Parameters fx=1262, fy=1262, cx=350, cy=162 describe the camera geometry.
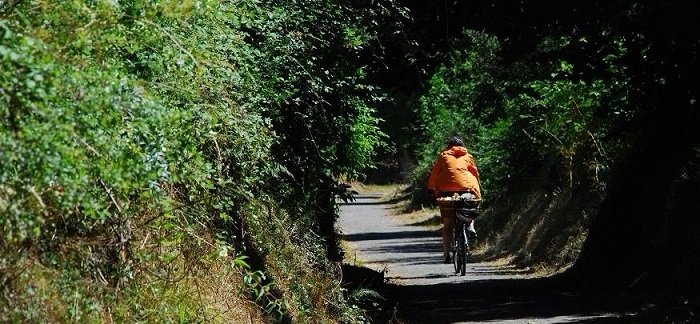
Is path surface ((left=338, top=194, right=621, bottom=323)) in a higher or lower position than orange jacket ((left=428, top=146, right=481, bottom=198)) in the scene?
lower

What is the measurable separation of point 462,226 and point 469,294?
1.52m

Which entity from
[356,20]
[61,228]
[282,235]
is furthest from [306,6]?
[61,228]

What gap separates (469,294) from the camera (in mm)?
16984

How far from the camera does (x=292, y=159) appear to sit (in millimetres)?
12820

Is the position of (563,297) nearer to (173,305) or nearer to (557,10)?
(557,10)

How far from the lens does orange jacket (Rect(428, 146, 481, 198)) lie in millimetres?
17875

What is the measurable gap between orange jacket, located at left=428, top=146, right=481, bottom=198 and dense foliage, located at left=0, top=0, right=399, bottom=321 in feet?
18.4

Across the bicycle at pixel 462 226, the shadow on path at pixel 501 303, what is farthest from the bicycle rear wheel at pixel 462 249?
the shadow on path at pixel 501 303

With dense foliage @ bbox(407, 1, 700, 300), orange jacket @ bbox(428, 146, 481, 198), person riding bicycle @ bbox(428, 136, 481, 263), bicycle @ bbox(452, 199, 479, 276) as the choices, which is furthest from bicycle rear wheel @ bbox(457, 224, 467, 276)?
dense foliage @ bbox(407, 1, 700, 300)

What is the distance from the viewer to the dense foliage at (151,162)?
5391 mm

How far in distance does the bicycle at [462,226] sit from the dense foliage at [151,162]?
571 cm

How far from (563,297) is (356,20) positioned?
16.0 feet

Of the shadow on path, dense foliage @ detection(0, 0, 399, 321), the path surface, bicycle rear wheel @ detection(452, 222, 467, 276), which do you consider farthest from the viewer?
bicycle rear wheel @ detection(452, 222, 467, 276)

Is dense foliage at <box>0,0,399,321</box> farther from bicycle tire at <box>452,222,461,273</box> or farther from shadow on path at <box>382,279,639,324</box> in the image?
bicycle tire at <box>452,222,461,273</box>
